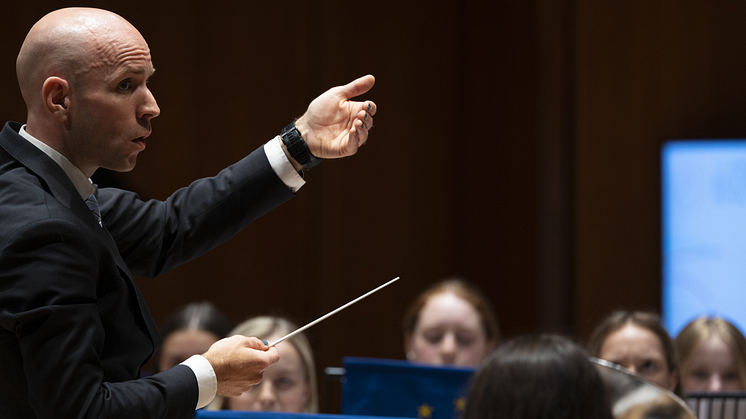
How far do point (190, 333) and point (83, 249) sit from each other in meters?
2.03

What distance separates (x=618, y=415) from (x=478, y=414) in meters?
0.63

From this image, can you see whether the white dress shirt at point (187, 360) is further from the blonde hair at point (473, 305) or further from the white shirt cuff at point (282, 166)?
the blonde hair at point (473, 305)

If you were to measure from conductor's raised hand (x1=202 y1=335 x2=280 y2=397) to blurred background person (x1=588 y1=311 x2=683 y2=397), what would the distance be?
6.34 feet

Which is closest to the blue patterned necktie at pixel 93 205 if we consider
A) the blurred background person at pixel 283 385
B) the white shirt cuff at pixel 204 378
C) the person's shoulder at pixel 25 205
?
the person's shoulder at pixel 25 205

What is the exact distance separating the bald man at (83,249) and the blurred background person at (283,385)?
4.67 ft

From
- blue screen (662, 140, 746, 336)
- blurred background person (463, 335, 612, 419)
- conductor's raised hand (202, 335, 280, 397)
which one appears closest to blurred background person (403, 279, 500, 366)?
blurred background person (463, 335, 612, 419)

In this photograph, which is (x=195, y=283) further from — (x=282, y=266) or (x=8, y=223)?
(x=8, y=223)

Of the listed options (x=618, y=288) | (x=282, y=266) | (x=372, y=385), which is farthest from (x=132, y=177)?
(x=618, y=288)

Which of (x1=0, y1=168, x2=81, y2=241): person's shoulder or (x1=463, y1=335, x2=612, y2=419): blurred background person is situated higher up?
(x1=0, y1=168, x2=81, y2=241): person's shoulder

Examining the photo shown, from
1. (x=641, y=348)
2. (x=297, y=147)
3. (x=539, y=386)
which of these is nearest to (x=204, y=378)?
(x=297, y=147)

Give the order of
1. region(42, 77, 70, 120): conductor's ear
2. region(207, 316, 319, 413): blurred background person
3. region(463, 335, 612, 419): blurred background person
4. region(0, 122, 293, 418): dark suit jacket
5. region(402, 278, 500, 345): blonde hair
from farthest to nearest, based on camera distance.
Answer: region(402, 278, 500, 345): blonde hair
region(207, 316, 319, 413): blurred background person
region(463, 335, 612, 419): blurred background person
region(42, 77, 70, 120): conductor's ear
region(0, 122, 293, 418): dark suit jacket

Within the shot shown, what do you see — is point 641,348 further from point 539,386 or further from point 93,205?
point 93,205

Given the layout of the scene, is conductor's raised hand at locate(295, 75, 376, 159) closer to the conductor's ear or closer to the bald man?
the bald man

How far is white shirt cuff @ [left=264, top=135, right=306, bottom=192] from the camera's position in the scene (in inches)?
53.0
